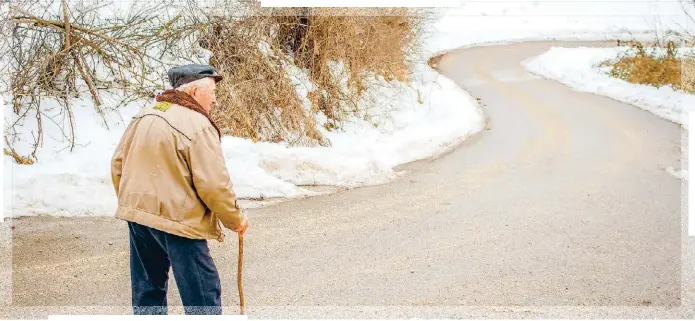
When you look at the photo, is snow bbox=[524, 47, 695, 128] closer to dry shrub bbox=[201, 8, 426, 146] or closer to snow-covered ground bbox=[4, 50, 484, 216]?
snow-covered ground bbox=[4, 50, 484, 216]

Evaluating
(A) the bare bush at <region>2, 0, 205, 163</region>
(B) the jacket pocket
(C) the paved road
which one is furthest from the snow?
(B) the jacket pocket

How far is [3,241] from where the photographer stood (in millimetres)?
5543

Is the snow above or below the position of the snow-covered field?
below

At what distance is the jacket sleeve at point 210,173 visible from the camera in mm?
3113

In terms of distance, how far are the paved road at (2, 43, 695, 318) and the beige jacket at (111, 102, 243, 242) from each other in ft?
4.57

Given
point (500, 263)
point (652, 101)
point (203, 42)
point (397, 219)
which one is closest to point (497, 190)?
point (397, 219)

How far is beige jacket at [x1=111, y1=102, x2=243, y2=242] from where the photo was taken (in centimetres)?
311

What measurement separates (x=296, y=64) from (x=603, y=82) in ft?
37.7

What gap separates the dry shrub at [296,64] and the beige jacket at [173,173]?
659cm

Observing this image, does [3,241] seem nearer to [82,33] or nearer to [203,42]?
[82,33]

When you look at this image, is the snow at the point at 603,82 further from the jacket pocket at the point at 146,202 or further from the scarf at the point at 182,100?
the jacket pocket at the point at 146,202

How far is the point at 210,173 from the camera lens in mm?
3129

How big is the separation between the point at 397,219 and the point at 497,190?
2.00 m

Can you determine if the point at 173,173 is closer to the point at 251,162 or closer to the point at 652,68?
the point at 251,162
